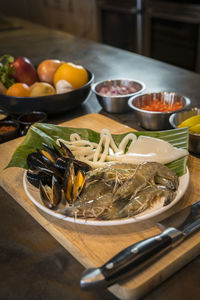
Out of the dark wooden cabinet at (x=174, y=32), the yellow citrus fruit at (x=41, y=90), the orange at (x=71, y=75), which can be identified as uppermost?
the orange at (x=71, y=75)

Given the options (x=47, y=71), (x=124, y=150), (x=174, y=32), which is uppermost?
(x=47, y=71)

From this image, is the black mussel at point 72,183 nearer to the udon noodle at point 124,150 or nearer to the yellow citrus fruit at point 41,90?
the udon noodle at point 124,150

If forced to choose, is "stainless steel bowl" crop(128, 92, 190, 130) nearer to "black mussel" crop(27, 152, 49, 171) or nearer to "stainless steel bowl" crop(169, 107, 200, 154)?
"stainless steel bowl" crop(169, 107, 200, 154)

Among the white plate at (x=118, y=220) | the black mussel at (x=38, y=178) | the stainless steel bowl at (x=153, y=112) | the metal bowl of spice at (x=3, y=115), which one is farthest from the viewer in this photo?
the metal bowl of spice at (x=3, y=115)

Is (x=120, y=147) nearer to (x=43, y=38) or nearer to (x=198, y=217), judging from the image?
(x=198, y=217)

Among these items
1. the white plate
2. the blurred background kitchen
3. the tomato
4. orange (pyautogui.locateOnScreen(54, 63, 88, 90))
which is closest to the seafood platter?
the white plate

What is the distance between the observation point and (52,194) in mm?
927

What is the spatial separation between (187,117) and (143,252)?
78 cm

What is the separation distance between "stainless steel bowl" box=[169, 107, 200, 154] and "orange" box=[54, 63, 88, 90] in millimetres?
548

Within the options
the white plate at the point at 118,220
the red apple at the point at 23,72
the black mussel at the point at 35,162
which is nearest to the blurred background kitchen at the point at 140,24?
the red apple at the point at 23,72

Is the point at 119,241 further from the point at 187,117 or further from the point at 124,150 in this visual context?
the point at 187,117

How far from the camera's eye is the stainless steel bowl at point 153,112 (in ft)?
4.54

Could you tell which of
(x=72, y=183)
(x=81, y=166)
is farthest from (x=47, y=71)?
(x=72, y=183)

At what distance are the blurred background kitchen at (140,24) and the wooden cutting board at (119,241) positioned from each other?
3.10 meters
